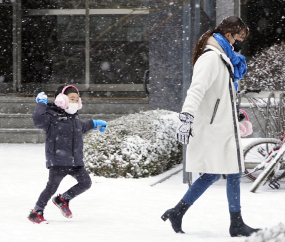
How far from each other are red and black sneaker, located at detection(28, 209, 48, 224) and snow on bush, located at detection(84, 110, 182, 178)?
2396 mm

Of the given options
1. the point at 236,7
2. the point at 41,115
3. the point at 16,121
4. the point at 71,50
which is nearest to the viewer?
the point at 41,115

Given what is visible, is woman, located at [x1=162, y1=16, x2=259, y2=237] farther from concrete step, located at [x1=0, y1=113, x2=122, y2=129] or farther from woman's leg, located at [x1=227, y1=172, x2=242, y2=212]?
concrete step, located at [x1=0, y1=113, x2=122, y2=129]

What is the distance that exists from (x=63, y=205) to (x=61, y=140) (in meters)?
0.66

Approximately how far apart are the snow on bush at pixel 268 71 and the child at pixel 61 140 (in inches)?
209

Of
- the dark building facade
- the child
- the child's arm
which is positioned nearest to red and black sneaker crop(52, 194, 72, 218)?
the child

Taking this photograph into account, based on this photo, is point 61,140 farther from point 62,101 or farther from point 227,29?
point 227,29

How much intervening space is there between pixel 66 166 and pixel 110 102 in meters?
7.98

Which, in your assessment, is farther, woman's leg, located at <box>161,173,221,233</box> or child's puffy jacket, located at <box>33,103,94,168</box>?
child's puffy jacket, located at <box>33,103,94,168</box>

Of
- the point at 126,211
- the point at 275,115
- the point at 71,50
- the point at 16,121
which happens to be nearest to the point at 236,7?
the point at 275,115

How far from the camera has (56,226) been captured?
4918 millimetres

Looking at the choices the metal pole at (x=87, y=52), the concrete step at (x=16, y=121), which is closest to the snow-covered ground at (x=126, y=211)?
the concrete step at (x=16, y=121)

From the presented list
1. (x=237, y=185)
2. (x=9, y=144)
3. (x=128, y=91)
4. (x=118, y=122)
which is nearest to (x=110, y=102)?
(x=9, y=144)

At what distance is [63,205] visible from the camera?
17.2 ft

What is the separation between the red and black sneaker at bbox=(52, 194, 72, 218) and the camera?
521 cm
